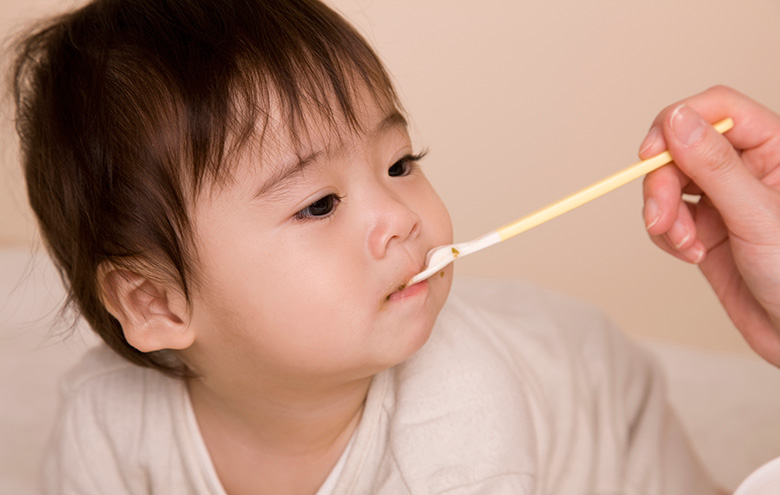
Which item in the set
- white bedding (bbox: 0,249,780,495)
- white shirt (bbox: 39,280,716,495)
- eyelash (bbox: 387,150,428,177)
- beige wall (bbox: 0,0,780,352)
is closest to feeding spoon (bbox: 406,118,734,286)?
eyelash (bbox: 387,150,428,177)

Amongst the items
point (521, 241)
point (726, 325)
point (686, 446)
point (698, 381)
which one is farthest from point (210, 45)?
point (726, 325)

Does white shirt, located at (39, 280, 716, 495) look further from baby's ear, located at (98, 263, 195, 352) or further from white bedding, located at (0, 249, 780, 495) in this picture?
white bedding, located at (0, 249, 780, 495)

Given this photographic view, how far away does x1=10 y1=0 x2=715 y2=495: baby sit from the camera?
33.0 inches

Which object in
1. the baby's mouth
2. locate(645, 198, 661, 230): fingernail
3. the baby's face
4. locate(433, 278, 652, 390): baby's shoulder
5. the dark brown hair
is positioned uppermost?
the dark brown hair

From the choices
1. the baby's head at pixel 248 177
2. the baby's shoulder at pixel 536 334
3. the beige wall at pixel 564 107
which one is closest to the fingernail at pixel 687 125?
the baby's head at pixel 248 177

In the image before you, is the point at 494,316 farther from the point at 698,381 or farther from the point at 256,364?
the point at 698,381

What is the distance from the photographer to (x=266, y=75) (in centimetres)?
84

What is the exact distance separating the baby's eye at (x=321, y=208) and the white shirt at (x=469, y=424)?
29cm

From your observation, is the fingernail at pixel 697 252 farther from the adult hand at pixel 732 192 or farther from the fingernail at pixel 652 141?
the fingernail at pixel 652 141

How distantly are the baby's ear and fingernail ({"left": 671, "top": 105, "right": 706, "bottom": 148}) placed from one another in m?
0.59

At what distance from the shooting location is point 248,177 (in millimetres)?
835

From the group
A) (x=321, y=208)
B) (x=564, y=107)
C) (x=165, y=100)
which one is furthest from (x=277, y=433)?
(x=564, y=107)

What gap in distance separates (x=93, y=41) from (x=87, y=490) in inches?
22.9

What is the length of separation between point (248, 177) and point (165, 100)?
0.38 feet
